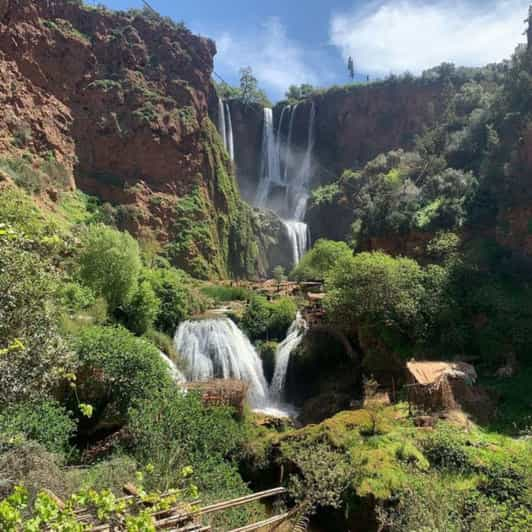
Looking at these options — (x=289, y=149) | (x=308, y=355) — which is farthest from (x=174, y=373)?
(x=289, y=149)

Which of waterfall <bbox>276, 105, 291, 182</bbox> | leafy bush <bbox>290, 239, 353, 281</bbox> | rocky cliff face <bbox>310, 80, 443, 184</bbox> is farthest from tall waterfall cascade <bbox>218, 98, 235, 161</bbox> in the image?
leafy bush <bbox>290, 239, 353, 281</bbox>

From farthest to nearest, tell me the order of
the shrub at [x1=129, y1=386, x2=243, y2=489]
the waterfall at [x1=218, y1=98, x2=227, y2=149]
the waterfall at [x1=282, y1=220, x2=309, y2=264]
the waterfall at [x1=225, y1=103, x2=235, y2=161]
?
the waterfall at [x1=225, y1=103, x2=235, y2=161]
the waterfall at [x1=218, y1=98, x2=227, y2=149]
the waterfall at [x1=282, y1=220, x2=309, y2=264]
the shrub at [x1=129, y1=386, x2=243, y2=489]

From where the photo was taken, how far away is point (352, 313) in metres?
18.1

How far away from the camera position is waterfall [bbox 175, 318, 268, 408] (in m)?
18.9

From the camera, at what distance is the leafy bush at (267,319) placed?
22.0 meters

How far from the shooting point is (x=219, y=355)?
19438 mm

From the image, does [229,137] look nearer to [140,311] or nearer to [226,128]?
[226,128]

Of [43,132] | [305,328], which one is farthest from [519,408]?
[43,132]

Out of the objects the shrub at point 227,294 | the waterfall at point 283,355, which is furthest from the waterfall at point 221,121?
the waterfall at point 283,355

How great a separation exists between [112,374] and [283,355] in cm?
1030

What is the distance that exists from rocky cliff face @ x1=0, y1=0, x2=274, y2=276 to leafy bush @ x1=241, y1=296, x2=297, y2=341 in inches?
519

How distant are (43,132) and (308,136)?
34.4 meters

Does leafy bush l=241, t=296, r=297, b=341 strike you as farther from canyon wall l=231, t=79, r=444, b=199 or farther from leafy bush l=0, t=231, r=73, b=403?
canyon wall l=231, t=79, r=444, b=199

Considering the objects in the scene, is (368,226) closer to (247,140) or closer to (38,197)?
(38,197)
